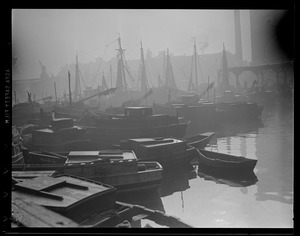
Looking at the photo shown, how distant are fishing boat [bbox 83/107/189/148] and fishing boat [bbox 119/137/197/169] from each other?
856 cm

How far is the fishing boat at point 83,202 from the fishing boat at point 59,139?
1576 centimetres

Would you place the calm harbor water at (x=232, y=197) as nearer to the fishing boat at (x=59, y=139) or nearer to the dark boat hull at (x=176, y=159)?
the dark boat hull at (x=176, y=159)

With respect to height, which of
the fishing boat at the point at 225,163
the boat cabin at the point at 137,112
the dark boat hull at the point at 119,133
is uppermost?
the boat cabin at the point at 137,112

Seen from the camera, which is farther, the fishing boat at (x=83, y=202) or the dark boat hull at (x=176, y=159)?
the dark boat hull at (x=176, y=159)

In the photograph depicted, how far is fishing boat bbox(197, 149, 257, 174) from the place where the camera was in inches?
879

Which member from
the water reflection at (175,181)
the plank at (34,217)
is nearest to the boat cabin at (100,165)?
the water reflection at (175,181)

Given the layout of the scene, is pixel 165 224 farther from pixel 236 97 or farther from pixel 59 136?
pixel 236 97

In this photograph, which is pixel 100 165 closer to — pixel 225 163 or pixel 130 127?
pixel 225 163

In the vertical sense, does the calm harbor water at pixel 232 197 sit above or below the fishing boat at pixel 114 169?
below

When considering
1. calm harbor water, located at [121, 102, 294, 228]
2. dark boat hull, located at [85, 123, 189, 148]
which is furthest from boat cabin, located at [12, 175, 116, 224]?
dark boat hull, located at [85, 123, 189, 148]

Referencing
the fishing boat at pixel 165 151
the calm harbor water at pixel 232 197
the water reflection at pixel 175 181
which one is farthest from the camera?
the fishing boat at pixel 165 151

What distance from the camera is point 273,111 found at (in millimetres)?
71312

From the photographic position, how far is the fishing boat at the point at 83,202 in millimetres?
10773
